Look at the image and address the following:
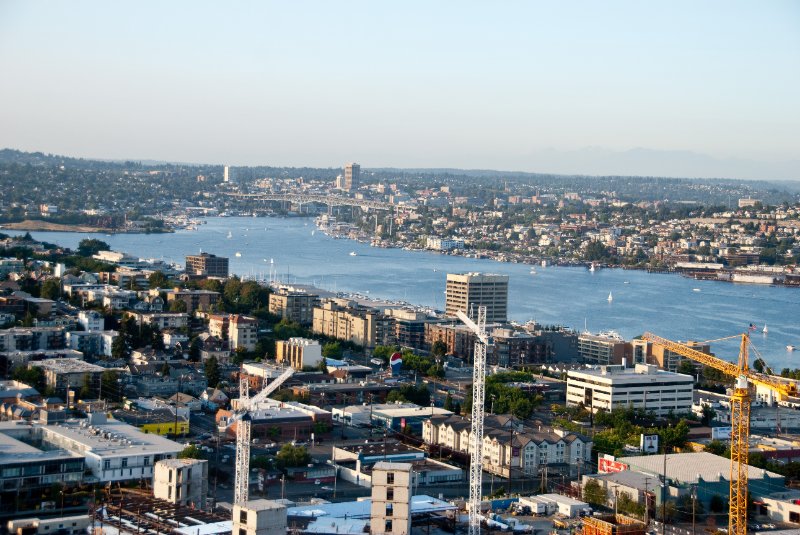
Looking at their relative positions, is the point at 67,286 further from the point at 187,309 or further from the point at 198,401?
the point at 198,401

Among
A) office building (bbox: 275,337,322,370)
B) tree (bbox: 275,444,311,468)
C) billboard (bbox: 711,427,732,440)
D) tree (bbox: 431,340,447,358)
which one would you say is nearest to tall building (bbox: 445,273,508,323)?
tree (bbox: 431,340,447,358)

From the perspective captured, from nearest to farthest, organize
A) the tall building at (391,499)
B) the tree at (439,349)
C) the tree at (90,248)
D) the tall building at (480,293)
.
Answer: the tall building at (391,499), the tree at (439,349), the tall building at (480,293), the tree at (90,248)

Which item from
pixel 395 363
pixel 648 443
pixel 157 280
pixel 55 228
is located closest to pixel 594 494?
pixel 648 443

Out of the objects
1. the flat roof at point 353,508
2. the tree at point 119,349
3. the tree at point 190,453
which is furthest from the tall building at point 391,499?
the tree at point 119,349

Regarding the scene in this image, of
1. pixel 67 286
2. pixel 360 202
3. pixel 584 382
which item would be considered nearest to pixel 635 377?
pixel 584 382

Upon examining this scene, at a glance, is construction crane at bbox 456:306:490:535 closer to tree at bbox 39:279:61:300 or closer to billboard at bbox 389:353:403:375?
billboard at bbox 389:353:403:375

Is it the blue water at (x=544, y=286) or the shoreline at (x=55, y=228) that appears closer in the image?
the blue water at (x=544, y=286)

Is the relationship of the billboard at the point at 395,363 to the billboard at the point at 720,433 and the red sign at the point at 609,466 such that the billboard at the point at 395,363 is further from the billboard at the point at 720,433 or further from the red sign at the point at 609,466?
the red sign at the point at 609,466
